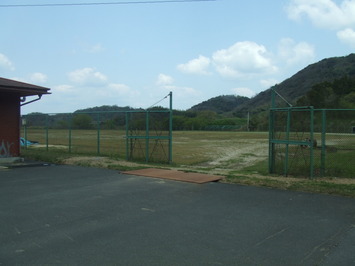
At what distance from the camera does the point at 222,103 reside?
158125 millimetres

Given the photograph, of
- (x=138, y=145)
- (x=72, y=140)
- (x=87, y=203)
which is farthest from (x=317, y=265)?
(x=72, y=140)

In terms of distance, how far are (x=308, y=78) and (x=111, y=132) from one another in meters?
119

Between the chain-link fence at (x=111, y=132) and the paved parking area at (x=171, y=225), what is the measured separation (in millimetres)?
5452

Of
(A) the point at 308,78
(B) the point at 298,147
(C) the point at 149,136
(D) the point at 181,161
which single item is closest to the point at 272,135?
(B) the point at 298,147

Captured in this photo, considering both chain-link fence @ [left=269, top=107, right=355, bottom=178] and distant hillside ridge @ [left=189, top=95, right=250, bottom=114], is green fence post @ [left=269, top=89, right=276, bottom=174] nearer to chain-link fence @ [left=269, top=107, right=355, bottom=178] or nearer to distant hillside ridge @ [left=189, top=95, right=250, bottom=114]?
chain-link fence @ [left=269, top=107, right=355, bottom=178]

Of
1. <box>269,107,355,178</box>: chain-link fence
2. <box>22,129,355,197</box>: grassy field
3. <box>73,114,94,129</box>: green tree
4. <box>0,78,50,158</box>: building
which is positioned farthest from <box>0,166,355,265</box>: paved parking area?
<box>73,114,94,129</box>: green tree

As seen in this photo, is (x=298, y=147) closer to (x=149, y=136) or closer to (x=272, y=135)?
(x=272, y=135)

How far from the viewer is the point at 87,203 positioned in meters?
7.68

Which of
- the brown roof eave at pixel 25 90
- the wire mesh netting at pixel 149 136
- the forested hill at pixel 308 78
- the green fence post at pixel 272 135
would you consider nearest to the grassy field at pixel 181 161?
the green fence post at pixel 272 135

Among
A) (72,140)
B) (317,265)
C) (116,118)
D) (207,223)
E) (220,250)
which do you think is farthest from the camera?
(72,140)

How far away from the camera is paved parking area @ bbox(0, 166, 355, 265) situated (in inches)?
184

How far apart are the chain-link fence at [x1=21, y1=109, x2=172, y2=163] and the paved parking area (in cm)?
545

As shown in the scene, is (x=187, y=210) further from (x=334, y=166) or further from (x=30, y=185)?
(x=334, y=166)

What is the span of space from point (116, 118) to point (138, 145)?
3.02 meters
